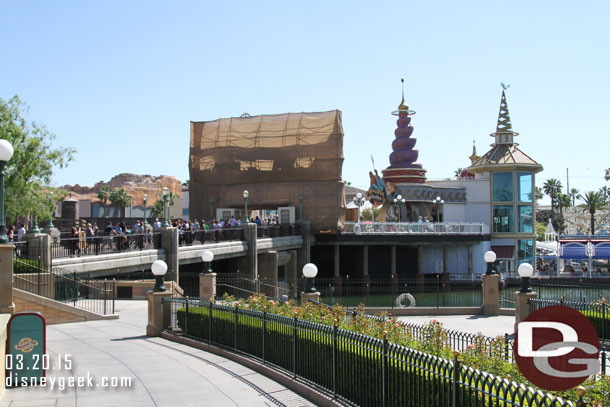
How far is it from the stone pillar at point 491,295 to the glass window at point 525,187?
35.3 meters

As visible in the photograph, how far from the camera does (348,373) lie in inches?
394

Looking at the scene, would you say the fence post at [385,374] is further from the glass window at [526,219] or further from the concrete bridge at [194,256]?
the glass window at [526,219]

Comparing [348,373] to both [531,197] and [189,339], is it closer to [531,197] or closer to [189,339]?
[189,339]

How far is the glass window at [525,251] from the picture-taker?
5800 cm

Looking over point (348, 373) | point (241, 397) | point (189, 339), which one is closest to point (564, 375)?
point (348, 373)

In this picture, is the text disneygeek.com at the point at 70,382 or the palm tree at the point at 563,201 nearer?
the text disneygeek.com at the point at 70,382

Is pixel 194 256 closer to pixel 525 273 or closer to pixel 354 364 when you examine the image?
pixel 525 273

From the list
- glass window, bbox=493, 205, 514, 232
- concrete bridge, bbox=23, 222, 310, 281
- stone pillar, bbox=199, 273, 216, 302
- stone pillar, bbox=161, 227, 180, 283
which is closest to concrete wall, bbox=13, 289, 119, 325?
concrete bridge, bbox=23, 222, 310, 281

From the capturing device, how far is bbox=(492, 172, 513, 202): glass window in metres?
58.8

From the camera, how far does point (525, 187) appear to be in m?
59.2

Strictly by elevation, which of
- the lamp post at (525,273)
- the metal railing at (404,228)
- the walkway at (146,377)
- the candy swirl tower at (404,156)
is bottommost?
the walkway at (146,377)

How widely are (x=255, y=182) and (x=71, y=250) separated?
28.8 metres

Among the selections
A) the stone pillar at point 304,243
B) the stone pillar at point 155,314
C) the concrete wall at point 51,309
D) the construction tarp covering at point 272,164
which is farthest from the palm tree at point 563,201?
the stone pillar at point 155,314
